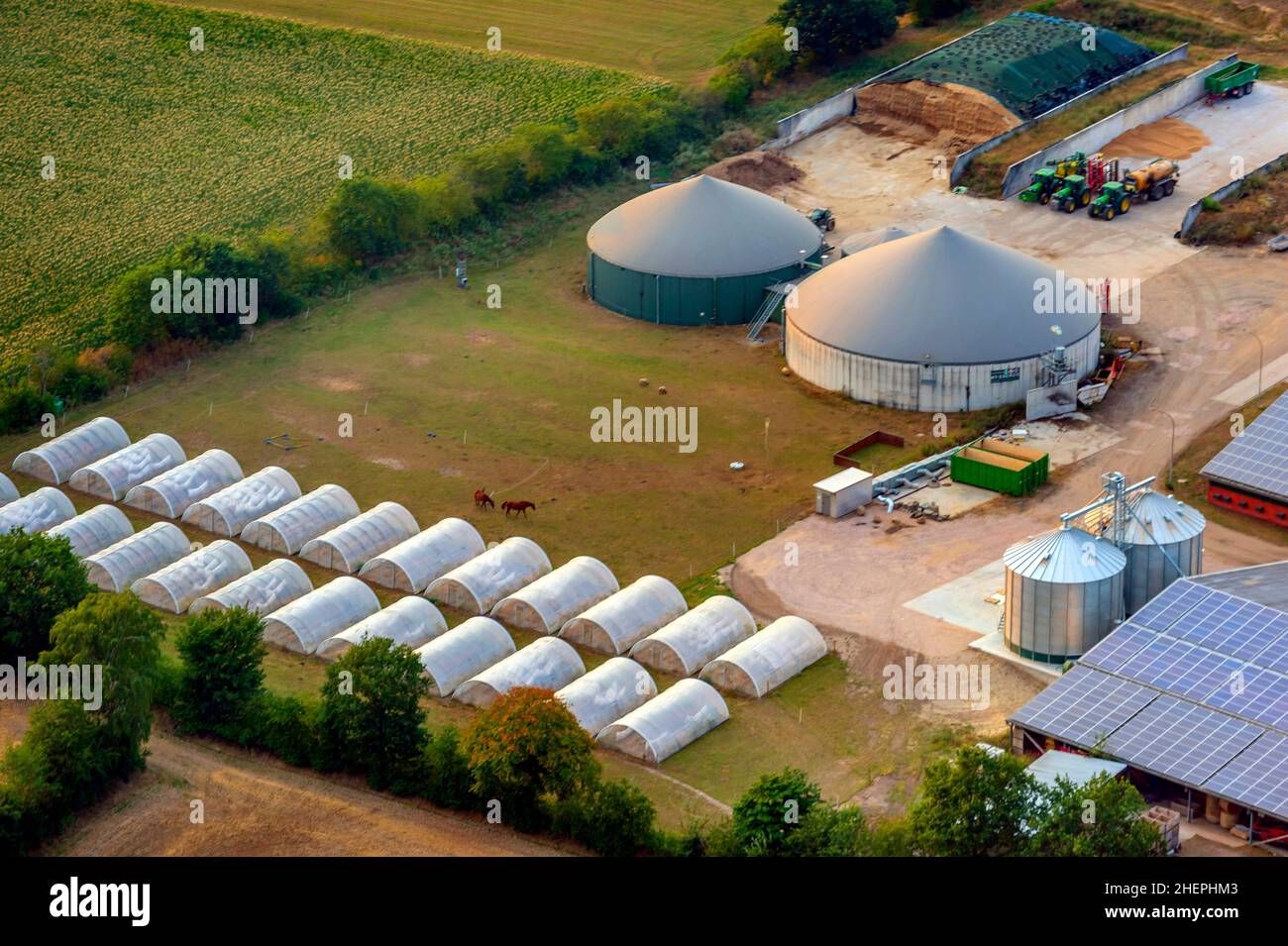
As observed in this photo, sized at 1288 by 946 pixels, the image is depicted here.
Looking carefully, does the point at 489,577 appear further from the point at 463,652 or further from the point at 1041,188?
the point at 1041,188

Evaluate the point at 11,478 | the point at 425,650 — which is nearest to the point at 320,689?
the point at 425,650

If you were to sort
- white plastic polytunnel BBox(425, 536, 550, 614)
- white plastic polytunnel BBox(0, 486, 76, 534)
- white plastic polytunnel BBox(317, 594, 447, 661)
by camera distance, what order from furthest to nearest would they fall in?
white plastic polytunnel BBox(0, 486, 76, 534) < white plastic polytunnel BBox(425, 536, 550, 614) < white plastic polytunnel BBox(317, 594, 447, 661)

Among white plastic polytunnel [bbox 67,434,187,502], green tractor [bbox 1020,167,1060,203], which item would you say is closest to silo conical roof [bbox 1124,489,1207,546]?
white plastic polytunnel [bbox 67,434,187,502]

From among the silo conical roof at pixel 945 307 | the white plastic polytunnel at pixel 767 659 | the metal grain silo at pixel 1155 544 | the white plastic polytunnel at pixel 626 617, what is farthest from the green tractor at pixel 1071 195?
the white plastic polytunnel at pixel 767 659

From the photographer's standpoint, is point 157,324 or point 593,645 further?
point 157,324

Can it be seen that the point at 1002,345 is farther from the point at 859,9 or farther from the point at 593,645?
the point at 859,9

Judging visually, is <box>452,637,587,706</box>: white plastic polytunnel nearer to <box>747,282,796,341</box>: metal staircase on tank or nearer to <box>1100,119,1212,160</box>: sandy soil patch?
<box>747,282,796,341</box>: metal staircase on tank

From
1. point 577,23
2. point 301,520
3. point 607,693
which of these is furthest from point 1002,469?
point 577,23
